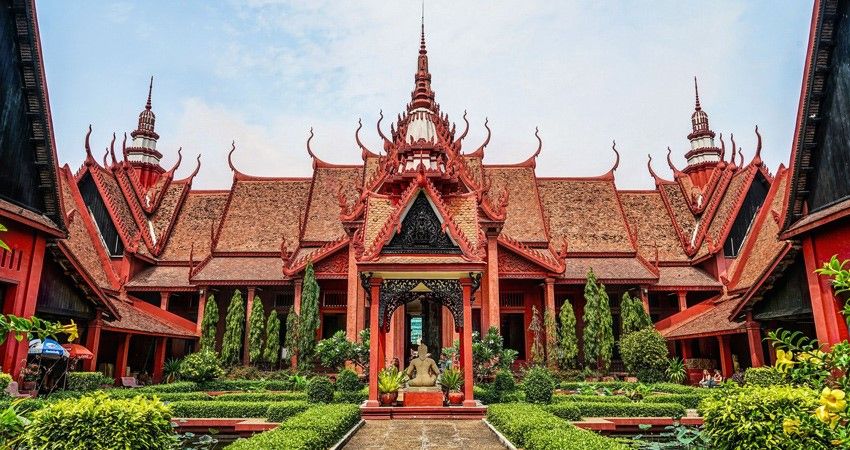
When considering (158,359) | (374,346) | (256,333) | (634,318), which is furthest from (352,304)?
(634,318)

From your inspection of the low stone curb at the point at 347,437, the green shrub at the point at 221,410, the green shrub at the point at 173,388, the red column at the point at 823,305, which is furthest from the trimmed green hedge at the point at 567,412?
the green shrub at the point at 173,388

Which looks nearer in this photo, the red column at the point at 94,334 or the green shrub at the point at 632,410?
the green shrub at the point at 632,410

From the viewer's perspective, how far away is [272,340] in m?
19.9

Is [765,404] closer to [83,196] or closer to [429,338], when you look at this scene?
[429,338]

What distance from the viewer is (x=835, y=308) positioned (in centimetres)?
1052

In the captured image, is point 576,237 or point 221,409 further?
point 576,237

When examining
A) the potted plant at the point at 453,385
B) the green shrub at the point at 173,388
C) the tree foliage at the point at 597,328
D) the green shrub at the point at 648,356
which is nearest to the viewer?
the potted plant at the point at 453,385

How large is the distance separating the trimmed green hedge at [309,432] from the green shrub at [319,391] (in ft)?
7.70

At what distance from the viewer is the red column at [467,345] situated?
10484 mm

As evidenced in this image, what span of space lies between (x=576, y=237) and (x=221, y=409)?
56.9 feet

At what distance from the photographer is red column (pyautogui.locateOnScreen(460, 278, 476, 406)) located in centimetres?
1048

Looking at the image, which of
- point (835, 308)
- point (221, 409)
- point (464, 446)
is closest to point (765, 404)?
point (464, 446)

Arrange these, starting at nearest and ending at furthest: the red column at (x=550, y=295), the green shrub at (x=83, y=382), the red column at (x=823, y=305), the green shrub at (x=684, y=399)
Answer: the red column at (x=823, y=305) → the green shrub at (x=684, y=399) → the green shrub at (x=83, y=382) → the red column at (x=550, y=295)

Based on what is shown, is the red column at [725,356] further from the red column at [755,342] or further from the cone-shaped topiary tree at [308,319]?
the cone-shaped topiary tree at [308,319]
